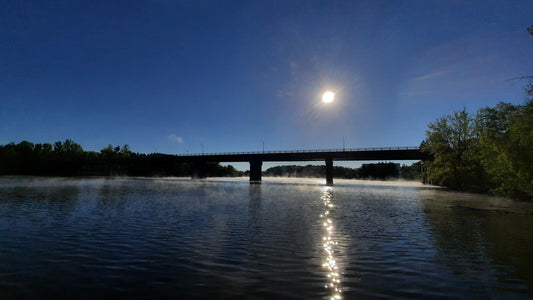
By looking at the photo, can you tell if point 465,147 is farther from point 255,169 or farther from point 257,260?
point 255,169

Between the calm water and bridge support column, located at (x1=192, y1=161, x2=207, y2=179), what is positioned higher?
bridge support column, located at (x1=192, y1=161, x2=207, y2=179)

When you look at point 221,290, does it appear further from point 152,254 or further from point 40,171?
point 40,171

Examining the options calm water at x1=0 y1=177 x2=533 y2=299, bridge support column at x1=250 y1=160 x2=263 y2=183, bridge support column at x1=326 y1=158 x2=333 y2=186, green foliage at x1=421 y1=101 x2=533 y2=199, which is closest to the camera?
calm water at x1=0 y1=177 x2=533 y2=299

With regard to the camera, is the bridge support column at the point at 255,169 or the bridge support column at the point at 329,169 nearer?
the bridge support column at the point at 329,169

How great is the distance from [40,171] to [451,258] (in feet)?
749

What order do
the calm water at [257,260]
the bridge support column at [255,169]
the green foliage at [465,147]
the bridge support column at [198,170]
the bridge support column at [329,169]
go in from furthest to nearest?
the bridge support column at [198,170] < the bridge support column at [255,169] < the bridge support column at [329,169] < the green foliage at [465,147] < the calm water at [257,260]

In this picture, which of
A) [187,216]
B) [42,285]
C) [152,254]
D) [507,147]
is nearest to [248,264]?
[152,254]

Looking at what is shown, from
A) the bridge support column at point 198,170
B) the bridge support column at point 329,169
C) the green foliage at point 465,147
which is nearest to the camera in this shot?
the green foliage at point 465,147

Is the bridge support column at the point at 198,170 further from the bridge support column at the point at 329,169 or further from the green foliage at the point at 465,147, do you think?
the green foliage at the point at 465,147

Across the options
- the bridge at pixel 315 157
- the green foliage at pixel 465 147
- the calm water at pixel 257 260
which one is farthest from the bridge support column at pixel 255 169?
the calm water at pixel 257 260

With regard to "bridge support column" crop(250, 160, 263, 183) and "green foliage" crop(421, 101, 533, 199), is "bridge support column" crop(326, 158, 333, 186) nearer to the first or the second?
"bridge support column" crop(250, 160, 263, 183)

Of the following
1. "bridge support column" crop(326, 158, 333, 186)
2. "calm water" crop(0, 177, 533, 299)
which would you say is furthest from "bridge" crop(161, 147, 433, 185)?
"calm water" crop(0, 177, 533, 299)

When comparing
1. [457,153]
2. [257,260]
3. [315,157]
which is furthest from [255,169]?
[257,260]

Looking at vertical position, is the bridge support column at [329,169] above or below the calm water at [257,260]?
above
